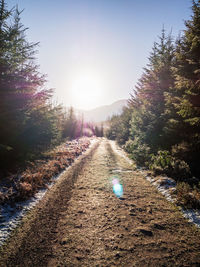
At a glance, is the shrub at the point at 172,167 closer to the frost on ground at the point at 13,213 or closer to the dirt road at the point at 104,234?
the dirt road at the point at 104,234

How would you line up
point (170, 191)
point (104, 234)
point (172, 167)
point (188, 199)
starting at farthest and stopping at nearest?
1. point (172, 167)
2. point (170, 191)
3. point (188, 199)
4. point (104, 234)

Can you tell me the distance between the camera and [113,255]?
3.19m

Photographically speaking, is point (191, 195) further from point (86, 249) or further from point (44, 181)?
point (44, 181)

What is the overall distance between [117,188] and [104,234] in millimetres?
3176

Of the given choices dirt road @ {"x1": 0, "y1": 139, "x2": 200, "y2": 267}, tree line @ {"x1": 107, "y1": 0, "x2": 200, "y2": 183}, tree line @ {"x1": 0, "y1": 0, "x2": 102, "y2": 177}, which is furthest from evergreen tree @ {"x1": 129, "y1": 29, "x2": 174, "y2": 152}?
tree line @ {"x1": 0, "y1": 0, "x2": 102, "y2": 177}

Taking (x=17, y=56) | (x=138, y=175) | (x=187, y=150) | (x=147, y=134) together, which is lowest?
(x=138, y=175)

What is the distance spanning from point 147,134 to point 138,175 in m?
3.57

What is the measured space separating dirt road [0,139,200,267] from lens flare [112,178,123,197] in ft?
0.93

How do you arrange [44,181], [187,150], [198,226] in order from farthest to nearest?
[44,181]
[187,150]
[198,226]

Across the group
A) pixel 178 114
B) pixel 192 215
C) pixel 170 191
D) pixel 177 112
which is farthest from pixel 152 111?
pixel 192 215

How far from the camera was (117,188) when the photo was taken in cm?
694

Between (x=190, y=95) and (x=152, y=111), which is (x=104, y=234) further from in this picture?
(x=152, y=111)

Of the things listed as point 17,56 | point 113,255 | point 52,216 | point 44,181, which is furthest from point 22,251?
point 17,56

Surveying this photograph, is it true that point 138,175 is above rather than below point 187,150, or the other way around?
below
